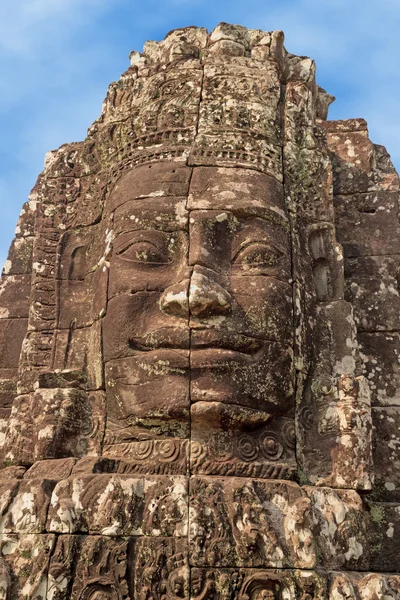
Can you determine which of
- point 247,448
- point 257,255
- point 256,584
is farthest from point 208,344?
point 256,584

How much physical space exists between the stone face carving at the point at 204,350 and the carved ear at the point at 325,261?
0.02 meters

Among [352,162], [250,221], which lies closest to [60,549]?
[250,221]

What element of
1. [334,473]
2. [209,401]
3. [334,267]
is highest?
[334,267]

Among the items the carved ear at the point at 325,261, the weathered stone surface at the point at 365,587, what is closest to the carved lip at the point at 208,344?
the carved ear at the point at 325,261

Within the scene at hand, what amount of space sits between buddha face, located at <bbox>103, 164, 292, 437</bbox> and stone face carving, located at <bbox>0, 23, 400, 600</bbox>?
0.06 feet

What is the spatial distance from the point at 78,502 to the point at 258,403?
1569 mm

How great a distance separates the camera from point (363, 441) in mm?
5641

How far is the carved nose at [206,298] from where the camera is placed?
5.59m

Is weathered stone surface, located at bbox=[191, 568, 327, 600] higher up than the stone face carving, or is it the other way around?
the stone face carving

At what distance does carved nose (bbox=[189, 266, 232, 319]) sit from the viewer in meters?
5.59

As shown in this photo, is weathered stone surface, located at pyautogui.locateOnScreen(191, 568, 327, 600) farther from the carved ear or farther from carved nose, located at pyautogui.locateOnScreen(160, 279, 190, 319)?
the carved ear

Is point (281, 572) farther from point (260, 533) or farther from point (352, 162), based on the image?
point (352, 162)

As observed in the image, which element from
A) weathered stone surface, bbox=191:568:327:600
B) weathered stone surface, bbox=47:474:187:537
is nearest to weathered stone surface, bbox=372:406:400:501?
weathered stone surface, bbox=191:568:327:600

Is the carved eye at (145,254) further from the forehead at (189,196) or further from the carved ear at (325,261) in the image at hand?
the carved ear at (325,261)
